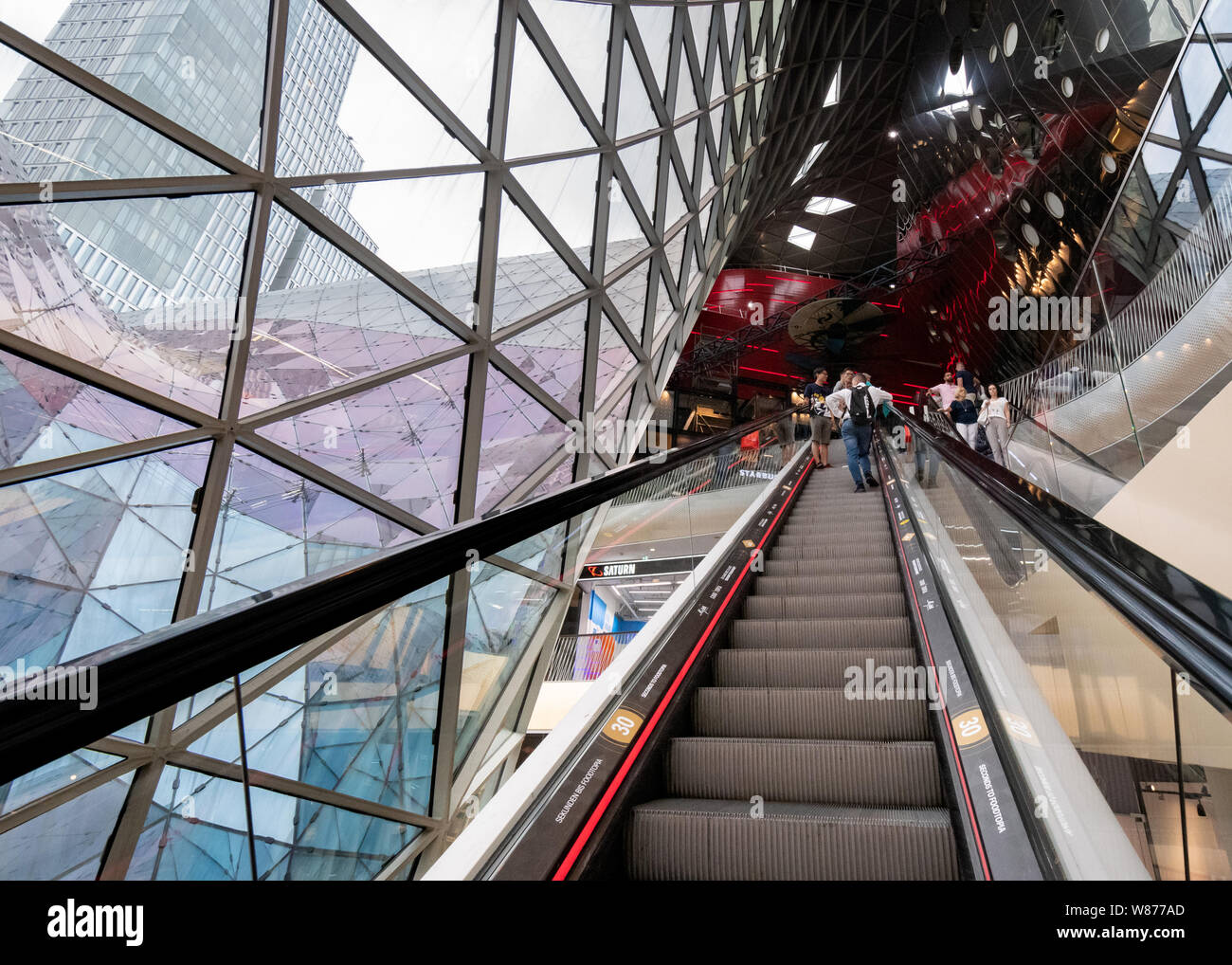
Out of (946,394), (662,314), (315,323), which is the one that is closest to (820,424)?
(946,394)

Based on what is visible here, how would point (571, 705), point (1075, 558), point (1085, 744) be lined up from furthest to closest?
1. point (571, 705)
2. point (1075, 558)
3. point (1085, 744)

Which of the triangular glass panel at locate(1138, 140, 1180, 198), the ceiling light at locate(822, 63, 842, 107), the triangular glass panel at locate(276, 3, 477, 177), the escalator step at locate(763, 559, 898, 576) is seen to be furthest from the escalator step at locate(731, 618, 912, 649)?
the ceiling light at locate(822, 63, 842, 107)

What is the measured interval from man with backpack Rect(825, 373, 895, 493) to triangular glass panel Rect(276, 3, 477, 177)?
659 cm

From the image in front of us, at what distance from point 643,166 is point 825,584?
1054cm

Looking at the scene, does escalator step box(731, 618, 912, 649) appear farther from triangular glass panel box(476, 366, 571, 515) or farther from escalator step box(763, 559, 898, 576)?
triangular glass panel box(476, 366, 571, 515)

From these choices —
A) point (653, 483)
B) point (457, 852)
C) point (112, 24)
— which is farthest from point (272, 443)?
point (457, 852)

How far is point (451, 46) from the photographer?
7.65 m

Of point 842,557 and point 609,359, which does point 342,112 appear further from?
point 609,359

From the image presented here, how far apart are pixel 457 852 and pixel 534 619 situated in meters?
1.04

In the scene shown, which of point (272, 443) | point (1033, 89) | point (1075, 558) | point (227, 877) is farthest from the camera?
point (1033, 89)

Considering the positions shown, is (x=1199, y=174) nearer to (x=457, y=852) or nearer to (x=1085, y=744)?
(x=1085, y=744)

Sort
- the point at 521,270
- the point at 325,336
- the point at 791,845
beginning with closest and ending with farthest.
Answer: the point at 791,845
the point at 325,336
the point at 521,270

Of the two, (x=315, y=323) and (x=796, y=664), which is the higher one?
(x=315, y=323)

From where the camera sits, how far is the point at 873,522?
8.13 metres
